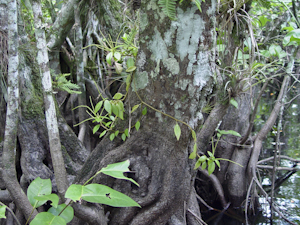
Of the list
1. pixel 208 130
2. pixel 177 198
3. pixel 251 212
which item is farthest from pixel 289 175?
pixel 177 198

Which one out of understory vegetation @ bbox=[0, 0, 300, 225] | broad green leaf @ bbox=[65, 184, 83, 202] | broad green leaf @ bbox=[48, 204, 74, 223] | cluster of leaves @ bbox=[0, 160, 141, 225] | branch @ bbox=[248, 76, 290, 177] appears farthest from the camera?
branch @ bbox=[248, 76, 290, 177]

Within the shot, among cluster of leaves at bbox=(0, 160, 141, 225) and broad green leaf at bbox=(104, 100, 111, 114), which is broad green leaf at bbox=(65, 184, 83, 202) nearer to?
cluster of leaves at bbox=(0, 160, 141, 225)

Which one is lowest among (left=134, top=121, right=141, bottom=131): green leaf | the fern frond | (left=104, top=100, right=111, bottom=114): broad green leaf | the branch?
the branch

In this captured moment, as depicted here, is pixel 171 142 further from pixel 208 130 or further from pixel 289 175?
pixel 289 175

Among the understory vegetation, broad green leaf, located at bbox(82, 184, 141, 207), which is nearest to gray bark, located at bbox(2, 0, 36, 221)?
the understory vegetation

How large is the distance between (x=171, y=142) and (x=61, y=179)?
0.70 meters

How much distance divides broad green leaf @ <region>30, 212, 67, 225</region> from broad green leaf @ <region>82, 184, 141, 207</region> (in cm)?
17

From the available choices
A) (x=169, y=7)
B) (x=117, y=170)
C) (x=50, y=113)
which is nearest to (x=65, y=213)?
(x=117, y=170)

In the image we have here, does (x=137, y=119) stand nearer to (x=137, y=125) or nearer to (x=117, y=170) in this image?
(x=137, y=125)

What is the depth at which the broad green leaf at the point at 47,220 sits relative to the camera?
1.08 m

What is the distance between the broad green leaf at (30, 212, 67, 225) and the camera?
1.08 metres

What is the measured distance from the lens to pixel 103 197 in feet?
3.55

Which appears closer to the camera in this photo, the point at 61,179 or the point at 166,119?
the point at 61,179

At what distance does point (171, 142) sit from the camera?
1598mm
